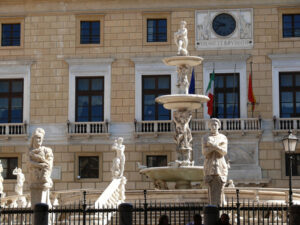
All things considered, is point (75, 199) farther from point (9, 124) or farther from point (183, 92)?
point (9, 124)

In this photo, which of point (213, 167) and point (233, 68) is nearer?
point (213, 167)

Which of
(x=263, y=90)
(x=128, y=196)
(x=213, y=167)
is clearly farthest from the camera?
(x=263, y=90)

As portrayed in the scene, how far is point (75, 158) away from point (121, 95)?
3508mm

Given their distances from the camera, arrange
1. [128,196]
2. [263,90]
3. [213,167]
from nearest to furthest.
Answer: [213,167], [128,196], [263,90]

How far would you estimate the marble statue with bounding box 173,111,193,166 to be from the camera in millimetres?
25328

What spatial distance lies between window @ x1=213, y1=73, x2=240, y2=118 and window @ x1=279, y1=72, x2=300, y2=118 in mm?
1939

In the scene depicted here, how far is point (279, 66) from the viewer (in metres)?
33.7

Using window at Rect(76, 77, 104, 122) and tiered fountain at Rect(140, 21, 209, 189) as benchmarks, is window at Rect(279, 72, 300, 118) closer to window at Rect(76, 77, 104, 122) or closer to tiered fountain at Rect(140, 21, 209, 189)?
window at Rect(76, 77, 104, 122)

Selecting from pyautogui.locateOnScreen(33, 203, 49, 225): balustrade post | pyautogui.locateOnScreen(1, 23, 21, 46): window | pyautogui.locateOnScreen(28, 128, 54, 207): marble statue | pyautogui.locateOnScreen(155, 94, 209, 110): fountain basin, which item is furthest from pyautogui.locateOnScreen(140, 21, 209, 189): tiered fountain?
pyautogui.locateOnScreen(1, 23, 21, 46): window

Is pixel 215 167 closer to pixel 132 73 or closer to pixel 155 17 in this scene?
pixel 132 73

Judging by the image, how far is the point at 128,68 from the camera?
34.5 metres

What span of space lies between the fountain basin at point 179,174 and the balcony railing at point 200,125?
730 cm

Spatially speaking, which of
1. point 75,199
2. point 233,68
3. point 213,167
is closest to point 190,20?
point 233,68

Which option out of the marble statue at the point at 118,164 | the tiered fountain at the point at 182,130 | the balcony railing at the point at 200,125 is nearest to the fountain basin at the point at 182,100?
the tiered fountain at the point at 182,130
